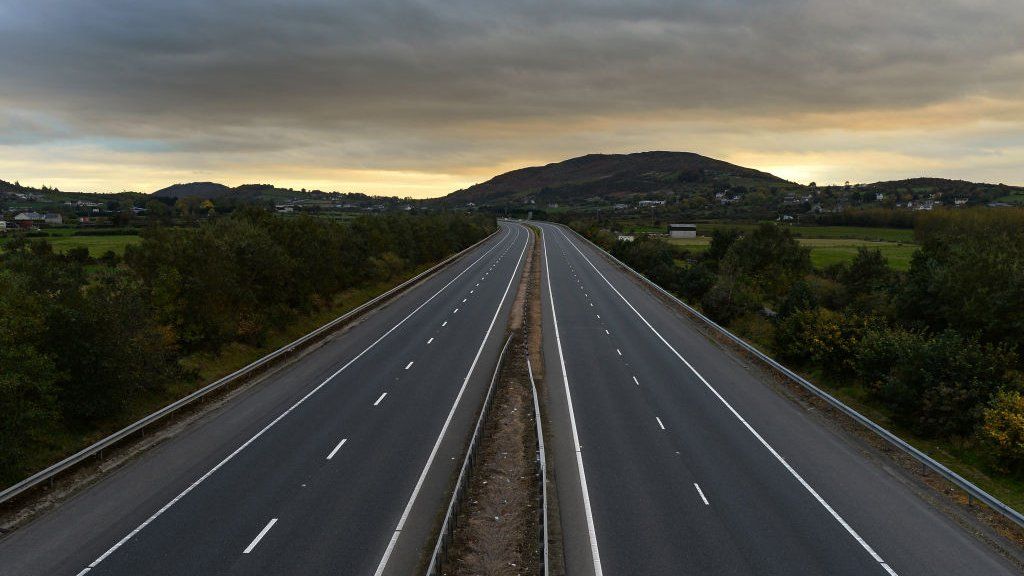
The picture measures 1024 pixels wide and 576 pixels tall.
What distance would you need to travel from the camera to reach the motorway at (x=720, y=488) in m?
14.3

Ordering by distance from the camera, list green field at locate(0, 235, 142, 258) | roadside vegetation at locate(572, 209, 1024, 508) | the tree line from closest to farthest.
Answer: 1. roadside vegetation at locate(572, 209, 1024, 508)
2. the tree line
3. green field at locate(0, 235, 142, 258)

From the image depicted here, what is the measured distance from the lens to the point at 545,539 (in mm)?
13891

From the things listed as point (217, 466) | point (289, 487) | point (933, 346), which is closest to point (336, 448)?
point (289, 487)

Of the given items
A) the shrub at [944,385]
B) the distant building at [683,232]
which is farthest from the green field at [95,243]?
the distant building at [683,232]

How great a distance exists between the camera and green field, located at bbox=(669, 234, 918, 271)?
3575 inches

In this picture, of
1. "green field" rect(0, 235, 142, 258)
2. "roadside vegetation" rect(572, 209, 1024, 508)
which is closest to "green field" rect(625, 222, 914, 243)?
"roadside vegetation" rect(572, 209, 1024, 508)

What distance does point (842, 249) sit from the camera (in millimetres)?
113500

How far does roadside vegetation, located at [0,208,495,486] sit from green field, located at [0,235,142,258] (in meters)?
42.8

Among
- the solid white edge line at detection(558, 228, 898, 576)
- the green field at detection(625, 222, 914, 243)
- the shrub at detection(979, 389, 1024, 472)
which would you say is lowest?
the solid white edge line at detection(558, 228, 898, 576)

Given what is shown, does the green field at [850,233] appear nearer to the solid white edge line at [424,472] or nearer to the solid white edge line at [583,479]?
the solid white edge line at [583,479]

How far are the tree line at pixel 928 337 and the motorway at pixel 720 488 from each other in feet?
11.4

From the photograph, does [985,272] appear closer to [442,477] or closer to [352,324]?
[442,477]

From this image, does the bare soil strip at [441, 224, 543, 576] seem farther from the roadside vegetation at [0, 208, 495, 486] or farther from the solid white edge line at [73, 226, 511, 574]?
the roadside vegetation at [0, 208, 495, 486]

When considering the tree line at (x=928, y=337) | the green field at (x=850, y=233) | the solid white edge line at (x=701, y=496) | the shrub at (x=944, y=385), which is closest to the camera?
the solid white edge line at (x=701, y=496)
